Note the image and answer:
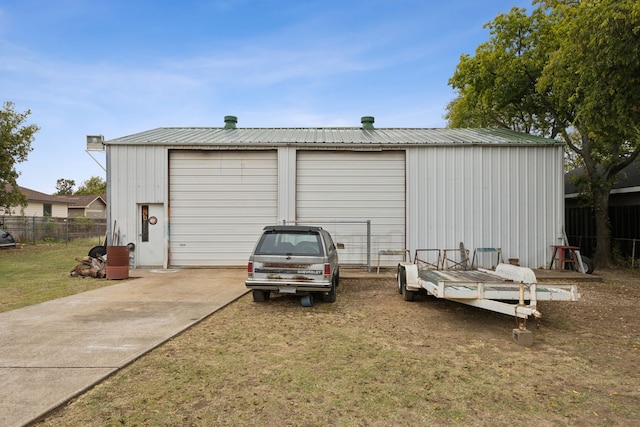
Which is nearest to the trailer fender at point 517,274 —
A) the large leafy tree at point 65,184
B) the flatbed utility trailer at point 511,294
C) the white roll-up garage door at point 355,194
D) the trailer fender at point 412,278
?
the flatbed utility trailer at point 511,294

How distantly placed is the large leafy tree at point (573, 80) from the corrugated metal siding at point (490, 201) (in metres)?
2.15

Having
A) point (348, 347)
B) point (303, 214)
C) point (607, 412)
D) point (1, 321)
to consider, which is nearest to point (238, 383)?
point (348, 347)

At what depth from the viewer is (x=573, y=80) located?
1120cm

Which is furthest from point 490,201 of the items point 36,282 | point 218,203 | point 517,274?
point 36,282

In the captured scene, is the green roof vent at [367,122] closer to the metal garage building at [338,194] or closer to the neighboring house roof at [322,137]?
the neighboring house roof at [322,137]

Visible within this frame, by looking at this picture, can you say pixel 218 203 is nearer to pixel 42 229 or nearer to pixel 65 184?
pixel 42 229

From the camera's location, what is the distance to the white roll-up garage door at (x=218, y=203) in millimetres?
13703

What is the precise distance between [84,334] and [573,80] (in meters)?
13.3

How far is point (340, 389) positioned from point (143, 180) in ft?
38.7

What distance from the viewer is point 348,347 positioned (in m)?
5.31

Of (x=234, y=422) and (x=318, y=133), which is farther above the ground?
(x=318, y=133)

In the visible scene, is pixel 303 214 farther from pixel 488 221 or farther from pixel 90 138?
pixel 90 138

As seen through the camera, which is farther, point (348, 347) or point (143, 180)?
point (143, 180)

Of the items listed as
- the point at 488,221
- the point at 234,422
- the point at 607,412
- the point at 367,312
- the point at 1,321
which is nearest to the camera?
the point at 234,422
